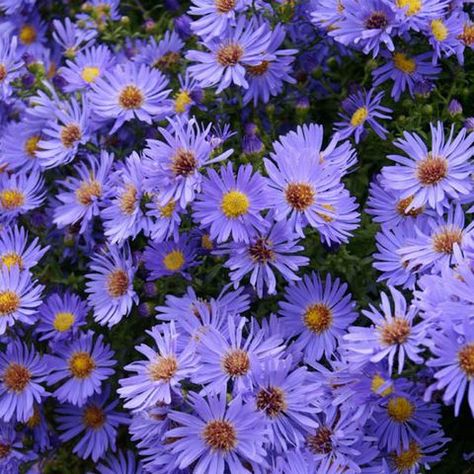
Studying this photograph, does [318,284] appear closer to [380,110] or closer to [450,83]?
[380,110]

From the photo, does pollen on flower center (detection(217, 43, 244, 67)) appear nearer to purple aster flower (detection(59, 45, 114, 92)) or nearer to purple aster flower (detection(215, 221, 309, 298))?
purple aster flower (detection(59, 45, 114, 92))

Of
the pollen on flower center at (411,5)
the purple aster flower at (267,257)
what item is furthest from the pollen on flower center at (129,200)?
the pollen on flower center at (411,5)

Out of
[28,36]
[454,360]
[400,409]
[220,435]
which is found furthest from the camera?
[28,36]

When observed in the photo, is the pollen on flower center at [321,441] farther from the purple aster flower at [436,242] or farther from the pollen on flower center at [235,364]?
the purple aster flower at [436,242]

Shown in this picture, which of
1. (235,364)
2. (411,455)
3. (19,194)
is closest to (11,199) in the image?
(19,194)

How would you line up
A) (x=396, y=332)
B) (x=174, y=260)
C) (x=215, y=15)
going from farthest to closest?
(x=215, y=15) < (x=174, y=260) < (x=396, y=332)

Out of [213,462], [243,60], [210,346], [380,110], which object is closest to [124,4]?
[243,60]

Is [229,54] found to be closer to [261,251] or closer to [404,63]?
[404,63]
